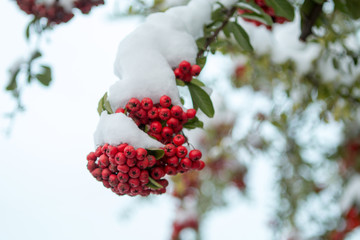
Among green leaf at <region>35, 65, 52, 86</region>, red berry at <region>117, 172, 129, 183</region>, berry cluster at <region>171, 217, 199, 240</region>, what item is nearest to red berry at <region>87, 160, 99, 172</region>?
red berry at <region>117, 172, 129, 183</region>

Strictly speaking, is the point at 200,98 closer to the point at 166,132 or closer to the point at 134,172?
the point at 166,132

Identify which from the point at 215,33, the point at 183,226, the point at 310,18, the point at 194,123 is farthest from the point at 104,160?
the point at 183,226

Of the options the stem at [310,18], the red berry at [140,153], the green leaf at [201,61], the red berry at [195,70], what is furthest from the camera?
the stem at [310,18]

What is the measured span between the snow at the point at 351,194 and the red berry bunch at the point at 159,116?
311cm

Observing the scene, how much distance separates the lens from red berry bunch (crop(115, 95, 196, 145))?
109 centimetres

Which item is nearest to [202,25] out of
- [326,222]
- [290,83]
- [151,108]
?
[151,108]

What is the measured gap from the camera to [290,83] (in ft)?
9.11

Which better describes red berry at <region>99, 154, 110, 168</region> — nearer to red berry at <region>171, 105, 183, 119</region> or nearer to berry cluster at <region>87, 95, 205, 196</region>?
berry cluster at <region>87, 95, 205, 196</region>

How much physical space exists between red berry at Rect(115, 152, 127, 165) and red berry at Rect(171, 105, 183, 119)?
21 cm

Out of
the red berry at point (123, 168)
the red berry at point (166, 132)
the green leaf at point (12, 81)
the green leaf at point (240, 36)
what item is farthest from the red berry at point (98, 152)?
the green leaf at point (12, 81)

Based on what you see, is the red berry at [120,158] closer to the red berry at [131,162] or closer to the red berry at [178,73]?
the red berry at [131,162]

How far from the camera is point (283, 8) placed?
1.42 meters

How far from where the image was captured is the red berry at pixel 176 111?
A: 1.10 metres

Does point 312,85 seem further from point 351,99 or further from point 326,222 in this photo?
point 326,222
